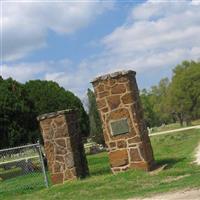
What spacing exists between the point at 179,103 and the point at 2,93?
37852 millimetres

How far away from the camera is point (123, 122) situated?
15.8 m

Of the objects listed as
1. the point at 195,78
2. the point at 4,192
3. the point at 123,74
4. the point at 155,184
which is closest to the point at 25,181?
the point at 4,192

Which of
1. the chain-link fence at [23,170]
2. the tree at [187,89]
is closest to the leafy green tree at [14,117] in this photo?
the chain-link fence at [23,170]

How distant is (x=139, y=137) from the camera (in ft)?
51.2

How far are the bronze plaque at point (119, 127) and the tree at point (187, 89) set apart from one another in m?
50.2

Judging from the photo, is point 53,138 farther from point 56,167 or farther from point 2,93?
point 2,93

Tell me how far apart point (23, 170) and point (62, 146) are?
7.28m

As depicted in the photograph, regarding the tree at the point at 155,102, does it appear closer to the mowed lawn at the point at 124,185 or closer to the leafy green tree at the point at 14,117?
the leafy green tree at the point at 14,117

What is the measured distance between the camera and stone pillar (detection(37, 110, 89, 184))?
641 inches

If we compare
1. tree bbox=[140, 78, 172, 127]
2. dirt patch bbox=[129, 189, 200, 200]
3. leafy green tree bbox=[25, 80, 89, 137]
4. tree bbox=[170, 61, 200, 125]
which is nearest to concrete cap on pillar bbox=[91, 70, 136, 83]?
dirt patch bbox=[129, 189, 200, 200]

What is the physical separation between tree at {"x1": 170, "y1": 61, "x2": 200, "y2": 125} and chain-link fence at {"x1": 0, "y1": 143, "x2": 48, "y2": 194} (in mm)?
41107

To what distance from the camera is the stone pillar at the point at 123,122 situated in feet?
51.4

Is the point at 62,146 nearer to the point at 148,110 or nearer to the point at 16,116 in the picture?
the point at 16,116

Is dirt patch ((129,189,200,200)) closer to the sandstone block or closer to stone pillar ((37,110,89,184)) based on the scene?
the sandstone block
